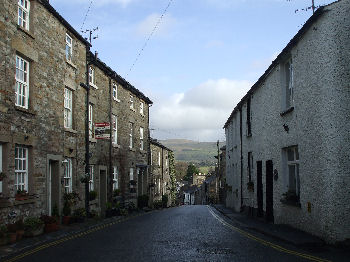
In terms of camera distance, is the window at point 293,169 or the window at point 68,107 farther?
the window at point 68,107

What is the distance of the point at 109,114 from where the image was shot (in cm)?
2464

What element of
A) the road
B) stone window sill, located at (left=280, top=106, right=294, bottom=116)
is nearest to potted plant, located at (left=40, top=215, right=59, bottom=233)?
the road

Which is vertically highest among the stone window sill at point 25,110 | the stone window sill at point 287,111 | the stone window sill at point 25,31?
the stone window sill at point 25,31

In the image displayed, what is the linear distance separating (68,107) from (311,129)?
10857 millimetres

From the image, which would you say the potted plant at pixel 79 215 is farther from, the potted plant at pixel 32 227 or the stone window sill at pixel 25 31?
the stone window sill at pixel 25 31

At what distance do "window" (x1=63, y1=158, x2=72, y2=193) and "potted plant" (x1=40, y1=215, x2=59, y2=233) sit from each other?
3329mm

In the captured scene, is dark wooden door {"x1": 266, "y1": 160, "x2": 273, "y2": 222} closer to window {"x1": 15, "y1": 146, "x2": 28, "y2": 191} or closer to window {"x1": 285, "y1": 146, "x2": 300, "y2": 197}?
window {"x1": 285, "y1": 146, "x2": 300, "y2": 197}

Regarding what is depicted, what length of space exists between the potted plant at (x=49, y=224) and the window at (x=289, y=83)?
29.1ft

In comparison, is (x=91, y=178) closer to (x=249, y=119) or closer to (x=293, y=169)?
(x=249, y=119)

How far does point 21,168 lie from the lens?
14.0 m

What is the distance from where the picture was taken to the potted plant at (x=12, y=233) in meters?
11.4

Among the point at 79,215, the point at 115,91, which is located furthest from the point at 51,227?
the point at 115,91

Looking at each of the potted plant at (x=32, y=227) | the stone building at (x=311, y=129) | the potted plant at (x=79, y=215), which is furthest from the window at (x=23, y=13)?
the stone building at (x=311, y=129)

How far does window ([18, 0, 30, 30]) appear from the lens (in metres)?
14.2
